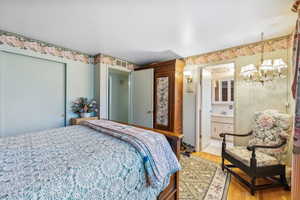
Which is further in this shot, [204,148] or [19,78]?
[204,148]

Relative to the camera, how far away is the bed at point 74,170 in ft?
2.37

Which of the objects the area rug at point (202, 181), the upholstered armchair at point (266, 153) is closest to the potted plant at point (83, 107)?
the area rug at point (202, 181)

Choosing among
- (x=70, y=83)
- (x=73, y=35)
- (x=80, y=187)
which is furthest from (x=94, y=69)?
(x=80, y=187)

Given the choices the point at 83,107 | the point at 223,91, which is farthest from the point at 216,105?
the point at 83,107

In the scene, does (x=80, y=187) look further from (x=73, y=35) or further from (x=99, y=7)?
(x=73, y=35)

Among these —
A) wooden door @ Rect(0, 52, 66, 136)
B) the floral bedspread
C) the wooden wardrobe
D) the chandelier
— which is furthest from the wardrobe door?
wooden door @ Rect(0, 52, 66, 136)

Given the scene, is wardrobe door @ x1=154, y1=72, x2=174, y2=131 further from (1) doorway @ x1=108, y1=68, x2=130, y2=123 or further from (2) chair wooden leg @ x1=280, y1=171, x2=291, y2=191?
(2) chair wooden leg @ x1=280, y1=171, x2=291, y2=191

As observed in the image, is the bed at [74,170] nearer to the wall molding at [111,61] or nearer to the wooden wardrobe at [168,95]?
the wooden wardrobe at [168,95]

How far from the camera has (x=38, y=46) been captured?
2.39 m

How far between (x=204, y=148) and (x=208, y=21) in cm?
291

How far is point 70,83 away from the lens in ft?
9.27

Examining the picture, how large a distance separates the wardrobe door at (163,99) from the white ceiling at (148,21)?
863 millimetres

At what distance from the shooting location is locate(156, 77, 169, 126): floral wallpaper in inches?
127

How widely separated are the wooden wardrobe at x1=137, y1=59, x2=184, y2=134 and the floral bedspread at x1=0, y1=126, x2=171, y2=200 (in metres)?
2.00
